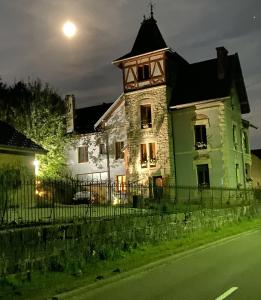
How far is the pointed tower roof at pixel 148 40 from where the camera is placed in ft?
132

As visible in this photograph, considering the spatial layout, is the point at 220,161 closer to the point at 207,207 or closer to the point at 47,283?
the point at 207,207

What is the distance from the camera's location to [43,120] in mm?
40594

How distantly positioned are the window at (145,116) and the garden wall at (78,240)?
2088cm

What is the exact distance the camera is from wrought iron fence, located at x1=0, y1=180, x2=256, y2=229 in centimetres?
1430

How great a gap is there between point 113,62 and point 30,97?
777 cm

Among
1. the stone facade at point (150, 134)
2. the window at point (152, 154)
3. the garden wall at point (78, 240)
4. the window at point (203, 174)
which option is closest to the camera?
the garden wall at point (78, 240)

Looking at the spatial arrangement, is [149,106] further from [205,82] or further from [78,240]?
[78,240]

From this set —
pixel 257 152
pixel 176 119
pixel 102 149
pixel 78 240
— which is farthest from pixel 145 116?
pixel 78 240

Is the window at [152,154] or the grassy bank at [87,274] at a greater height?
the window at [152,154]

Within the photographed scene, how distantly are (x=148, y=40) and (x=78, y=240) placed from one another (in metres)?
30.0

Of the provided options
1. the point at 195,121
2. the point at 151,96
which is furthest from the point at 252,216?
the point at 151,96

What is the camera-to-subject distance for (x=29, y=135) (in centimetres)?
3984

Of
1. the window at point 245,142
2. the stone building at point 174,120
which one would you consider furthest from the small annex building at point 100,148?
the window at point 245,142

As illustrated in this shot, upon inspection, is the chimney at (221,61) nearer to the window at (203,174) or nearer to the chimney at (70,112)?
the window at (203,174)
